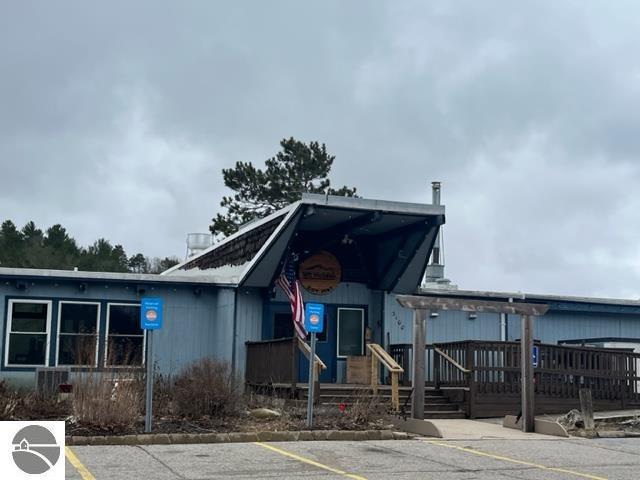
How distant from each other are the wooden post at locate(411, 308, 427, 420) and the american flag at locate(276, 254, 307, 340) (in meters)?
4.47

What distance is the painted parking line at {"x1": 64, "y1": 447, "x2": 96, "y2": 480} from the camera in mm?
9945

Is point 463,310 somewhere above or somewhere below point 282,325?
above

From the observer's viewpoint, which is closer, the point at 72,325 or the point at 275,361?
the point at 275,361

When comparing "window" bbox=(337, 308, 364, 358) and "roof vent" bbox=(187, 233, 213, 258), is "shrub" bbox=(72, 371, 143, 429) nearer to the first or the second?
"window" bbox=(337, 308, 364, 358)

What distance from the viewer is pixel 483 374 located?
19.2m

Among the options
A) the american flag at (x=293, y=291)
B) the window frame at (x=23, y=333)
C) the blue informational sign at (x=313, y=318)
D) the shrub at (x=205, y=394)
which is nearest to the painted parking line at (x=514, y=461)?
the blue informational sign at (x=313, y=318)

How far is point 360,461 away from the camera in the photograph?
1188 cm

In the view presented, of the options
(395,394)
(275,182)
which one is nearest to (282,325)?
(395,394)

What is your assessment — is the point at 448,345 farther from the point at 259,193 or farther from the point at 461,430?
the point at 259,193

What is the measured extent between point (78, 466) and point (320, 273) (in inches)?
503

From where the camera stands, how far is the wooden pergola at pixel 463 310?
16.1 metres

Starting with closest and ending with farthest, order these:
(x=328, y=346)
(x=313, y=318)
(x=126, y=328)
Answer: (x=313, y=318) → (x=126, y=328) → (x=328, y=346)

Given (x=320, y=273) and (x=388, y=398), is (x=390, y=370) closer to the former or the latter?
(x=388, y=398)

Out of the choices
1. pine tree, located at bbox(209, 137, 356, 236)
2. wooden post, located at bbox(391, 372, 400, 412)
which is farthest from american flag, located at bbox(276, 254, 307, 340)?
pine tree, located at bbox(209, 137, 356, 236)
